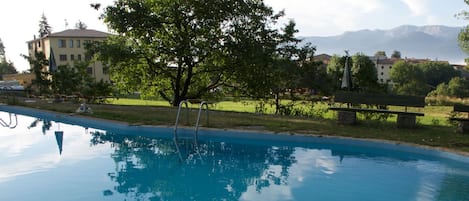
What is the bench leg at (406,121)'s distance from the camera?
1014 centimetres

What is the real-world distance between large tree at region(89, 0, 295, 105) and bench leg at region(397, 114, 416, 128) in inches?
225

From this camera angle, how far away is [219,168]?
7602 millimetres

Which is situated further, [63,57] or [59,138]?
[63,57]

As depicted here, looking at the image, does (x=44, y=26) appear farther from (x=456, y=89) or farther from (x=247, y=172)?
(x=247, y=172)

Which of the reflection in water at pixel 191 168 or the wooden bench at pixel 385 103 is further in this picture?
Result: the wooden bench at pixel 385 103

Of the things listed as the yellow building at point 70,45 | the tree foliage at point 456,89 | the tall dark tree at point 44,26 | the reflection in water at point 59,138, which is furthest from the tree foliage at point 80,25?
the reflection in water at point 59,138

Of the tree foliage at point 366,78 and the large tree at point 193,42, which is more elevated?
the large tree at point 193,42

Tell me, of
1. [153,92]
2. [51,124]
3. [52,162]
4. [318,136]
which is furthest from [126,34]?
[318,136]

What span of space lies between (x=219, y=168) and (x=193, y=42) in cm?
889

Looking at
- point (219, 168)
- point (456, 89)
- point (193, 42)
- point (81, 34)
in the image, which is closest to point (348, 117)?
point (219, 168)

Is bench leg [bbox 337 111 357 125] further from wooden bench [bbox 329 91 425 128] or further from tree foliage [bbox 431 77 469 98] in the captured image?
tree foliage [bbox 431 77 469 98]

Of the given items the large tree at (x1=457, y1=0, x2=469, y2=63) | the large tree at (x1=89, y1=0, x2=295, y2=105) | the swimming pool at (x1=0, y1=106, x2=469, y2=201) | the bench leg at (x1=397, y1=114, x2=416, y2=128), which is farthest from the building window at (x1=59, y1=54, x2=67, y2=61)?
the bench leg at (x1=397, y1=114, x2=416, y2=128)

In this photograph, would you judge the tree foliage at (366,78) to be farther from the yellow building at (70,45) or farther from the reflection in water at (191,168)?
the yellow building at (70,45)

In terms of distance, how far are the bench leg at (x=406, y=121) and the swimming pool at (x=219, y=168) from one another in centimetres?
226
